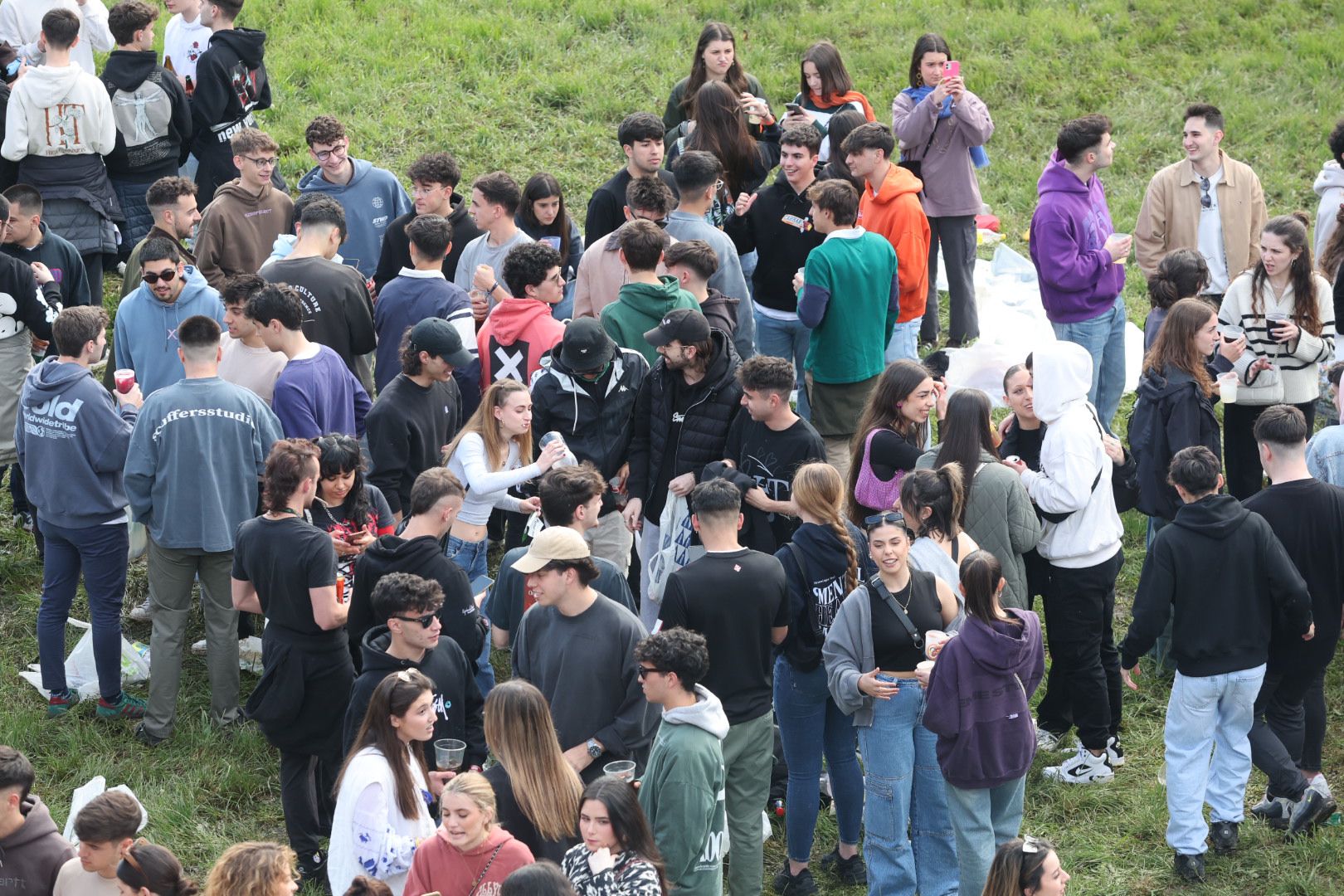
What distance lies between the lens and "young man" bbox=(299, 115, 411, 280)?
30.1 ft

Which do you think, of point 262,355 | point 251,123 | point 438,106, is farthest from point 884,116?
point 262,355

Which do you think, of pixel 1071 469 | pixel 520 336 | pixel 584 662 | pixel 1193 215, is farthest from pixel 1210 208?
pixel 584 662

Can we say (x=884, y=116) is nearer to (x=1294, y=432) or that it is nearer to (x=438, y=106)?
(x=438, y=106)

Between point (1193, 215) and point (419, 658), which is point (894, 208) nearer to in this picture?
point (1193, 215)

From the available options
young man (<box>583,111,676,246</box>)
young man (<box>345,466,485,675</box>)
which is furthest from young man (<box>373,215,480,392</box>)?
young man (<box>345,466,485,675</box>)

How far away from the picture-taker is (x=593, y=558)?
5.91m

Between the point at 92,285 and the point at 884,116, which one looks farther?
the point at 884,116

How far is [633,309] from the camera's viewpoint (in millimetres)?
7367

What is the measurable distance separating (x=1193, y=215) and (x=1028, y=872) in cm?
Result: 582

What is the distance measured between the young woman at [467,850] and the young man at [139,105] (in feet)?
22.4

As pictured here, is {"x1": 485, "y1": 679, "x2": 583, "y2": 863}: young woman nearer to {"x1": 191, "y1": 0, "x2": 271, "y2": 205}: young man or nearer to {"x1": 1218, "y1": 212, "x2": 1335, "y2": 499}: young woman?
{"x1": 1218, "y1": 212, "x2": 1335, "y2": 499}: young woman

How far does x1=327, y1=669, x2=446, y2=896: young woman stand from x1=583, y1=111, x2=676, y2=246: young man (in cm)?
436

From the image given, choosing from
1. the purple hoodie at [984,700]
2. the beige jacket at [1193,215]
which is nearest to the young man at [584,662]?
the purple hoodie at [984,700]

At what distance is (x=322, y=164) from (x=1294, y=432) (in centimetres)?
578
